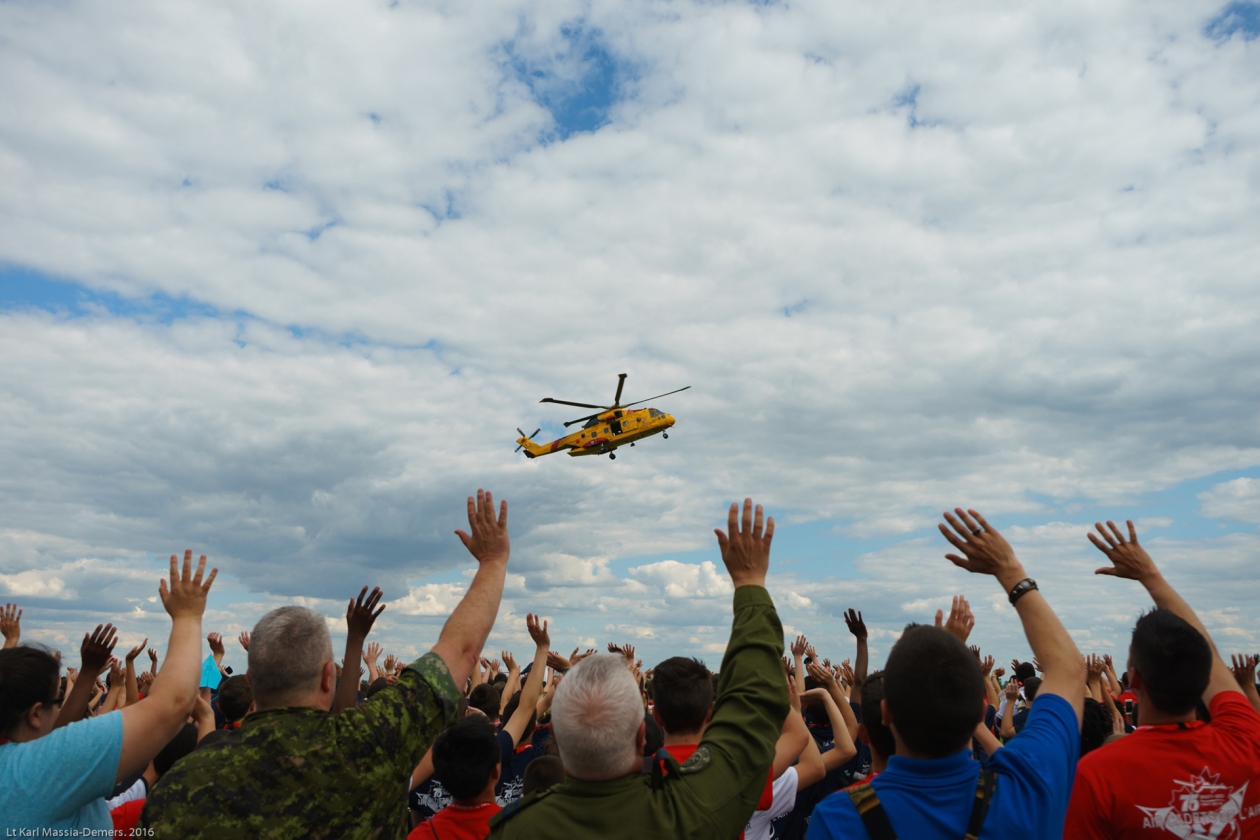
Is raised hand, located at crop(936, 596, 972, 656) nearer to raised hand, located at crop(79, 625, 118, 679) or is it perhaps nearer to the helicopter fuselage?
raised hand, located at crop(79, 625, 118, 679)

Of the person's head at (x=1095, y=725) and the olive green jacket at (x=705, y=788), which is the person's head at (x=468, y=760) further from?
the person's head at (x=1095, y=725)

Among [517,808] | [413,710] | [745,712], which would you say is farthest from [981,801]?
[413,710]

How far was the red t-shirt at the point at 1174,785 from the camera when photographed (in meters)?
3.71

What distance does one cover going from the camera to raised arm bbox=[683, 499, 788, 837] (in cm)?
312

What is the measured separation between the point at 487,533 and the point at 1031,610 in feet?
8.73

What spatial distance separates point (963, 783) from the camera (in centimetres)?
289

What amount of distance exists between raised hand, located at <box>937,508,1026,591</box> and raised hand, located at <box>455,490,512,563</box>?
7.35 feet

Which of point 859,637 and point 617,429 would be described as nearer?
point 859,637

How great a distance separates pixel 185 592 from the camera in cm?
437

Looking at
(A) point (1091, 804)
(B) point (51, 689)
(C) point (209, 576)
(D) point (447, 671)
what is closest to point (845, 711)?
(A) point (1091, 804)

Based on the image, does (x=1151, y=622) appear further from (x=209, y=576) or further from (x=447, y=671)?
(x=209, y=576)

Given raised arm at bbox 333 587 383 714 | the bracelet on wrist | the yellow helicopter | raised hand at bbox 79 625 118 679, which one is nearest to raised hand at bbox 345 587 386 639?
raised arm at bbox 333 587 383 714

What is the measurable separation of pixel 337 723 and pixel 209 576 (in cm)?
176

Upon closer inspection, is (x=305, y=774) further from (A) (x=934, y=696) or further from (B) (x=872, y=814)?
(A) (x=934, y=696)
